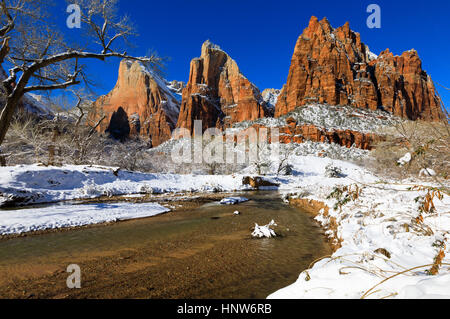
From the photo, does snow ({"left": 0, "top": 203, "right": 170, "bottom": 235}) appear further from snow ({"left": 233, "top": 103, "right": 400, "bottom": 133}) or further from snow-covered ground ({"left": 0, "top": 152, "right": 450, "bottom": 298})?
snow ({"left": 233, "top": 103, "right": 400, "bottom": 133})

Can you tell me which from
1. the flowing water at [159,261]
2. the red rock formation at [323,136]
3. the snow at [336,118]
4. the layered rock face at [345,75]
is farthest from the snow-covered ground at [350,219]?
the layered rock face at [345,75]

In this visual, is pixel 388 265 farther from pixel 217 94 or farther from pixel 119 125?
pixel 217 94

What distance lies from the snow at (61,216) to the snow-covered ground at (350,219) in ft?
0.11

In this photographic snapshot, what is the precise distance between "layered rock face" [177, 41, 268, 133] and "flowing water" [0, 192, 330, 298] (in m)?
103

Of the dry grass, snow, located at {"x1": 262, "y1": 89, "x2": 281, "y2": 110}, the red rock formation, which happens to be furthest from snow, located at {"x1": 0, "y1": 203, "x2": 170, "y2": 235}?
snow, located at {"x1": 262, "y1": 89, "x2": 281, "y2": 110}

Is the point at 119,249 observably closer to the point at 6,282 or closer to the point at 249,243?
the point at 6,282

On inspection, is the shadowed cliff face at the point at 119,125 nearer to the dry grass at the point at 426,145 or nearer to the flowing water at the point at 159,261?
the flowing water at the point at 159,261

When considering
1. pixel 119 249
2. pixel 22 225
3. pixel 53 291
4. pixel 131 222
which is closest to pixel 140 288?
pixel 53 291

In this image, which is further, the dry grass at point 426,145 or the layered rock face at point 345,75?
the layered rock face at point 345,75

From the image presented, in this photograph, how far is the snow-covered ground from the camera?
1.85 m

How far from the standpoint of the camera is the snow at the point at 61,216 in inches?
290

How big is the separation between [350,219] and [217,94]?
12498 centimetres

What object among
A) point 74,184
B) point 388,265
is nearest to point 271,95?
point 74,184

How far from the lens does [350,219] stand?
607 centimetres
